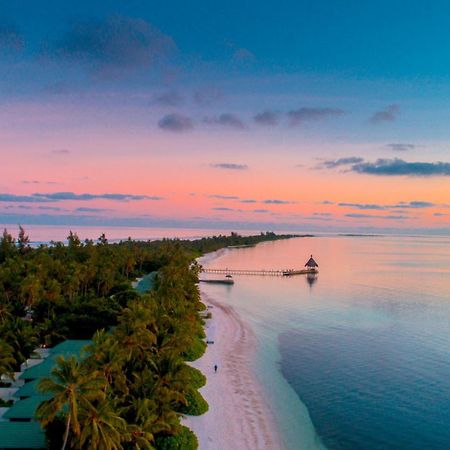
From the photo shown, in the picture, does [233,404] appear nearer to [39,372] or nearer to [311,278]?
[39,372]

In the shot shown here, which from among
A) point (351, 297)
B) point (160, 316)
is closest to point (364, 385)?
point (160, 316)

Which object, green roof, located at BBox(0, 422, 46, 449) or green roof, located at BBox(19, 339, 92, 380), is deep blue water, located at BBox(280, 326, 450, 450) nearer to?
green roof, located at BBox(0, 422, 46, 449)

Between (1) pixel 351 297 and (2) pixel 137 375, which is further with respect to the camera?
(1) pixel 351 297

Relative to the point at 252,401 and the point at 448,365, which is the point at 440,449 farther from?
the point at 448,365

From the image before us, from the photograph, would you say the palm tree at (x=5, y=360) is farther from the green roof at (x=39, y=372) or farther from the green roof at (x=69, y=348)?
the green roof at (x=69, y=348)

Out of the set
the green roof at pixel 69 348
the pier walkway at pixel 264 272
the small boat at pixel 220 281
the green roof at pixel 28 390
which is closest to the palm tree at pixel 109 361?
the green roof at pixel 28 390

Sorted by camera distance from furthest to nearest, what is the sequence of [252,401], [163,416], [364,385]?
[364,385]
[252,401]
[163,416]

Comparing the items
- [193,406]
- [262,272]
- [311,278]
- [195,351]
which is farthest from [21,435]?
[262,272]
